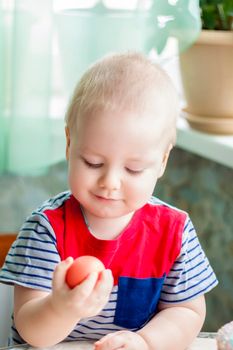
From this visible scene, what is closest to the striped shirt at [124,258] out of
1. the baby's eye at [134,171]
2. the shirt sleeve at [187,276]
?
the shirt sleeve at [187,276]

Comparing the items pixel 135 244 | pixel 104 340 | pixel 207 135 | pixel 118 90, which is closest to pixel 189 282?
pixel 135 244

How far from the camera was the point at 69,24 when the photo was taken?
155 centimetres

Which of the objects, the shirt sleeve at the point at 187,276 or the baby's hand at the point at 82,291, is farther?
the shirt sleeve at the point at 187,276

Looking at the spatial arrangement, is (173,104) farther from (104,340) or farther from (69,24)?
(69,24)

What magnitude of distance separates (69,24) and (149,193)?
63 centimetres

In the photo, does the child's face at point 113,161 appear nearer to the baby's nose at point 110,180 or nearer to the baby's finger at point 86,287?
the baby's nose at point 110,180

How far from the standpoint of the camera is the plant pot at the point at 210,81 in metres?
1.62

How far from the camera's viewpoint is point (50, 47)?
1.54 meters

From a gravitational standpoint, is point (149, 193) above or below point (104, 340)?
above

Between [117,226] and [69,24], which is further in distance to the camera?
[69,24]

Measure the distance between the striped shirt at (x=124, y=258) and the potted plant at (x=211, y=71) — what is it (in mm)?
572

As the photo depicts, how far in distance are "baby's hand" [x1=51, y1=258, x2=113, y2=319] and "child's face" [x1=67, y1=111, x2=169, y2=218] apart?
157 mm

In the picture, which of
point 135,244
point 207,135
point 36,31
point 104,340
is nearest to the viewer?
point 104,340

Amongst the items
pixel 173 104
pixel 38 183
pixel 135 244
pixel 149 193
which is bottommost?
pixel 38 183
